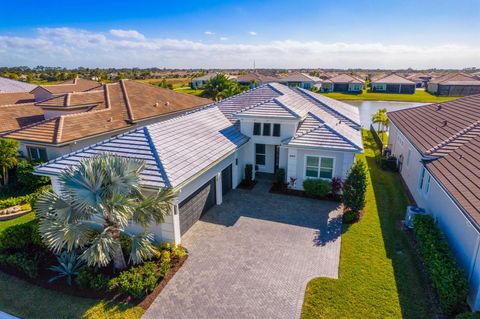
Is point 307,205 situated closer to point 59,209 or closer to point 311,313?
point 311,313

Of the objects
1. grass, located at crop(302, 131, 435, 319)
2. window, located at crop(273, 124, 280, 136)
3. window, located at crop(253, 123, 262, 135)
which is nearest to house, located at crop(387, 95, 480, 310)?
grass, located at crop(302, 131, 435, 319)

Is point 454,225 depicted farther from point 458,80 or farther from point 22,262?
point 458,80

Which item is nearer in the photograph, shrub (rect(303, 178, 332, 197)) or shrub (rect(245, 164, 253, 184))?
shrub (rect(303, 178, 332, 197))

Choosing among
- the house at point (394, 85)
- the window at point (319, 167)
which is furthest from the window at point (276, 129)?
the house at point (394, 85)

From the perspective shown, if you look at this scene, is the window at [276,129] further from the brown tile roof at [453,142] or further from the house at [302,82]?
the house at [302,82]

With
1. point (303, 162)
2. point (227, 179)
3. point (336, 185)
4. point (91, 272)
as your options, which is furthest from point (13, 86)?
point (336, 185)

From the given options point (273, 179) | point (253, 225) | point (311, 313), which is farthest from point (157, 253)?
point (273, 179)

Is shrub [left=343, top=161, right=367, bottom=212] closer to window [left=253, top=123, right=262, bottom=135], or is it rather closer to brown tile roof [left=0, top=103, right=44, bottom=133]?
window [left=253, top=123, right=262, bottom=135]
